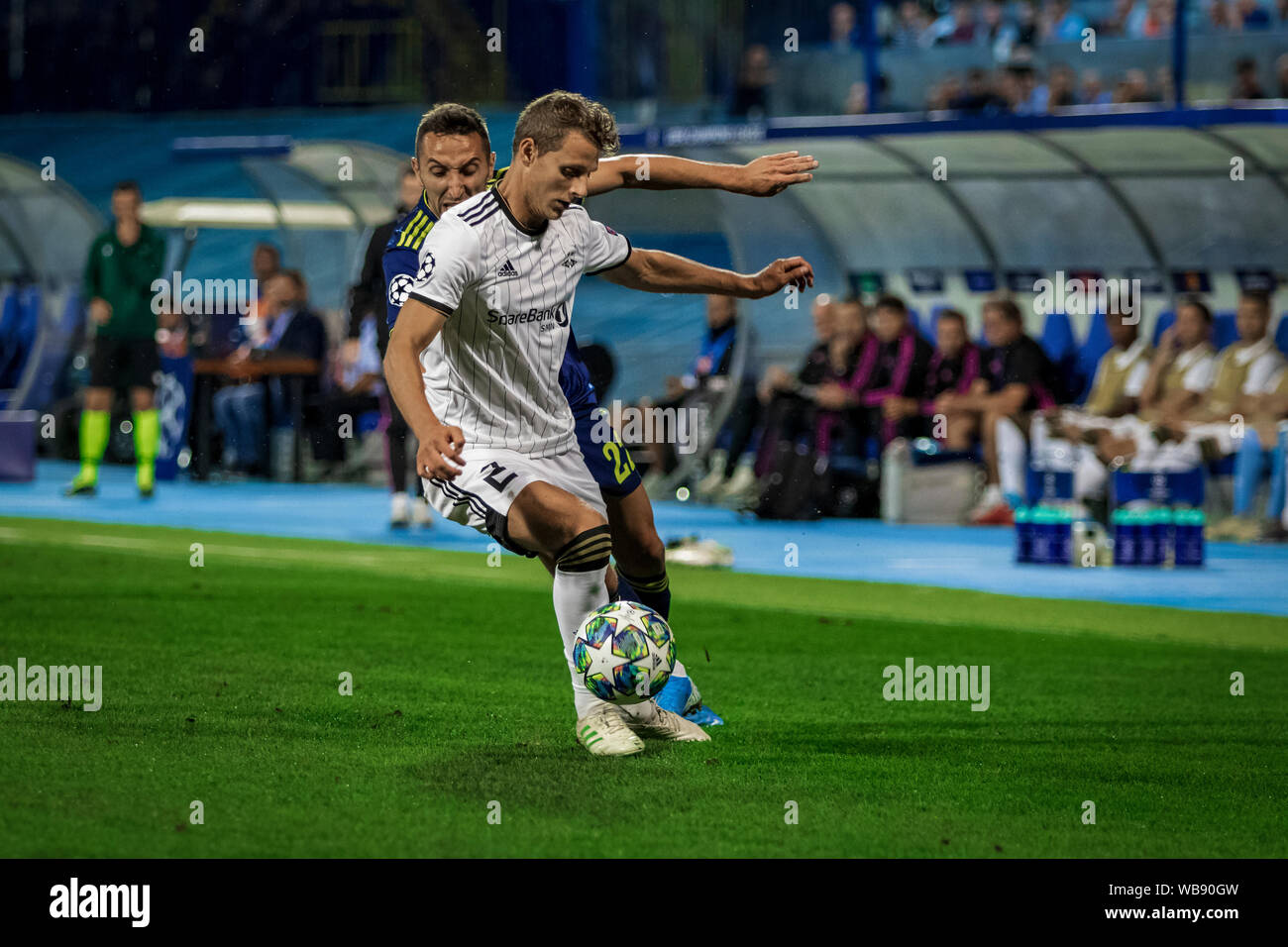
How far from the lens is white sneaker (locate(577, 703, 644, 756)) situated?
6.29 meters

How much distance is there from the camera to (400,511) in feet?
48.1

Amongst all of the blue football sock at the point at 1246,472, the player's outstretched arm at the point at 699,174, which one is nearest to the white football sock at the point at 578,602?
the player's outstretched arm at the point at 699,174

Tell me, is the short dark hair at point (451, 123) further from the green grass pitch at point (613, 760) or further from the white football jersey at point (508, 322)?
the green grass pitch at point (613, 760)

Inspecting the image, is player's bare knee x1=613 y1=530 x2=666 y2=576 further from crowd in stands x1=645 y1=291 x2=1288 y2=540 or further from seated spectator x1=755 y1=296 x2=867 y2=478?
seated spectator x1=755 y1=296 x2=867 y2=478

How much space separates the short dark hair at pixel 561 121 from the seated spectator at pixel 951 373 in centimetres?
936

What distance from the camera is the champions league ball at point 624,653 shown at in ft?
20.2

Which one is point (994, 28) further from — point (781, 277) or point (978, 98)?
point (781, 277)

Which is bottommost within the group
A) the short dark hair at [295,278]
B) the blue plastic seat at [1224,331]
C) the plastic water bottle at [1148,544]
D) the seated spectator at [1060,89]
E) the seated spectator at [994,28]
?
the plastic water bottle at [1148,544]

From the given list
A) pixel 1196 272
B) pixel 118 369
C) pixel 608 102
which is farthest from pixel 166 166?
pixel 1196 272

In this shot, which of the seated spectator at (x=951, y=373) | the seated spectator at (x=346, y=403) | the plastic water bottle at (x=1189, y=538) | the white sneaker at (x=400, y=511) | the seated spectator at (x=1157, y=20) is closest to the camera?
the plastic water bottle at (x=1189, y=538)

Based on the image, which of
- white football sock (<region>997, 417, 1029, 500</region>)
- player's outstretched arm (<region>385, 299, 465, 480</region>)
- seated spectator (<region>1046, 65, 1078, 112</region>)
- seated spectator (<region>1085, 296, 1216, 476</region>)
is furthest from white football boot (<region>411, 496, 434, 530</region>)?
player's outstretched arm (<region>385, 299, 465, 480</region>)

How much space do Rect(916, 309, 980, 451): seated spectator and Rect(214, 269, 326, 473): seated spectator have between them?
6.33 m

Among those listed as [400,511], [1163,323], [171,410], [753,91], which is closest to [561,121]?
[400,511]

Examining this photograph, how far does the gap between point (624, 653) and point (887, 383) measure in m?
9.50
